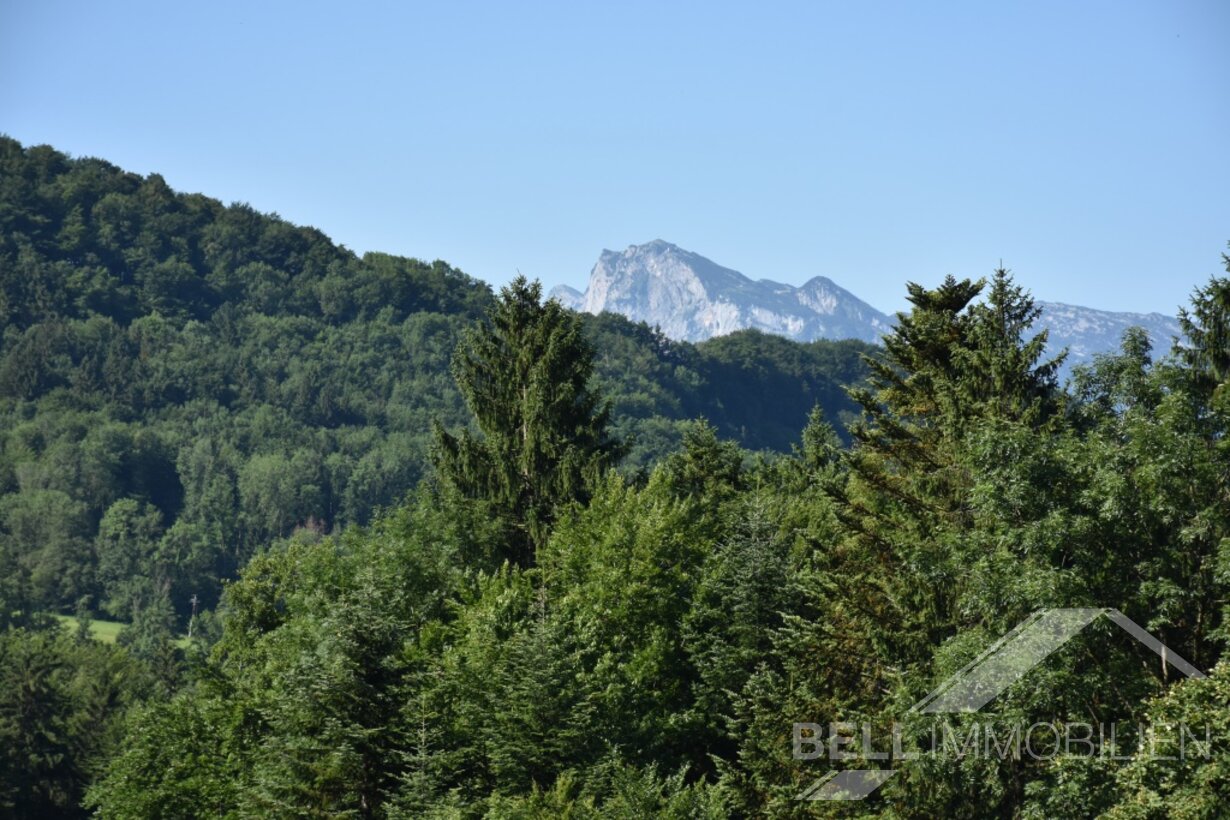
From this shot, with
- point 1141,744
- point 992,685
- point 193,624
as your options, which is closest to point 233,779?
point 992,685

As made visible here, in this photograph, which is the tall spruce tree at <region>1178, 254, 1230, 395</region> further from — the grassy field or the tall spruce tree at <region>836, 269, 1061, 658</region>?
the grassy field

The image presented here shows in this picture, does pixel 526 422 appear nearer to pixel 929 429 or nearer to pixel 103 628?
pixel 929 429

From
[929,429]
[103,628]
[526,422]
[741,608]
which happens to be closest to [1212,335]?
[929,429]

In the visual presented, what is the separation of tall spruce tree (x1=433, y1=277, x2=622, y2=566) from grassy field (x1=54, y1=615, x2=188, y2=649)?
3949 inches

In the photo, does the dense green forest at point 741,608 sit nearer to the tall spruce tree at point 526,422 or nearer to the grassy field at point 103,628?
the tall spruce tree at point 526,422

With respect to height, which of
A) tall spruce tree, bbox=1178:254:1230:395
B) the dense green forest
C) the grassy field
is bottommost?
the grassy field

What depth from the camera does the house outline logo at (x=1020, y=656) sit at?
78.2 feet

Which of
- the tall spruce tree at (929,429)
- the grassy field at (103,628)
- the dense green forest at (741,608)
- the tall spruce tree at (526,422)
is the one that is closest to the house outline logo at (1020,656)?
the dense green forest at (741,608)

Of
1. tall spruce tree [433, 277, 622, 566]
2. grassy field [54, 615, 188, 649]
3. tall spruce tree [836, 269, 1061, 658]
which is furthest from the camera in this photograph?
grassy field [54, 615, 188, 649]

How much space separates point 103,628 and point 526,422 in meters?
122

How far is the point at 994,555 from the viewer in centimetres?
2500

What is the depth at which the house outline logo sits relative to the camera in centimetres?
2383

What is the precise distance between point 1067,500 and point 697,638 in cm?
1302

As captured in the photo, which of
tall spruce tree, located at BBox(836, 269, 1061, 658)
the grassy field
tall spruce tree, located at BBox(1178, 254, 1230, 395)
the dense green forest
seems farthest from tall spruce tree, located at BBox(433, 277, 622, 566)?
the grassy field
